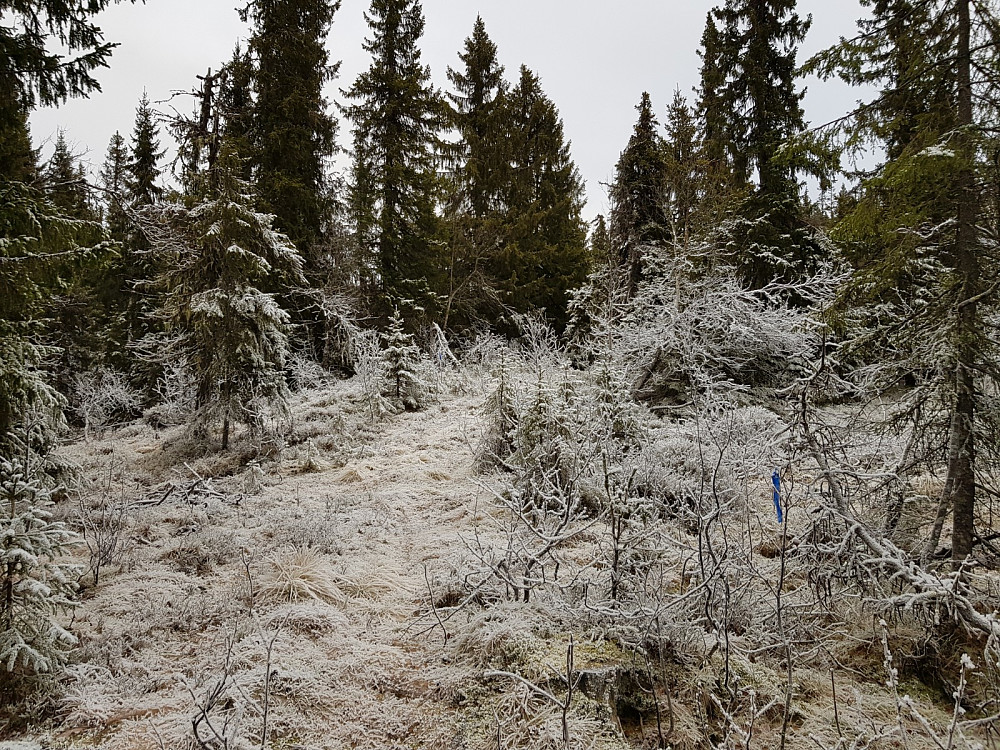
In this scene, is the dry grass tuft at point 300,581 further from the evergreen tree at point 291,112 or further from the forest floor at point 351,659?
the evergreen tree at point 291,112

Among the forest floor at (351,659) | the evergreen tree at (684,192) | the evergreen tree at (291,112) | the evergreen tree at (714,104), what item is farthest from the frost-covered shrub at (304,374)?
the evergreen tree at (714,104)

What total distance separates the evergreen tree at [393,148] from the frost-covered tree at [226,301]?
7.13m

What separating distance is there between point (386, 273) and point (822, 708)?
591 inches

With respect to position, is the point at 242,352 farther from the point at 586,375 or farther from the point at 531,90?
the point at 531,90

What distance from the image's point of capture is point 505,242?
1948 cm

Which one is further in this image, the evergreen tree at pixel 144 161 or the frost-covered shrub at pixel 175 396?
the evergreen tree at pixel 144 161

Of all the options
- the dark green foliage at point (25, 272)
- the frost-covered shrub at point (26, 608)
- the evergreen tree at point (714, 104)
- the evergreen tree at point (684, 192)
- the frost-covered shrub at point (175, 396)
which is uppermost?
the evergreen tree at point (714, 104)

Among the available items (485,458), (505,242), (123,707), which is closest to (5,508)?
(123,707)

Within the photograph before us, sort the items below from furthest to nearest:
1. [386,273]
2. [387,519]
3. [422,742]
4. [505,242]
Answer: [505,242] → [386,273] → [387,519] → [422,742]

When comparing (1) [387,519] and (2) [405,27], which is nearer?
(1) [387,519]

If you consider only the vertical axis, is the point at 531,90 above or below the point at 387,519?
above

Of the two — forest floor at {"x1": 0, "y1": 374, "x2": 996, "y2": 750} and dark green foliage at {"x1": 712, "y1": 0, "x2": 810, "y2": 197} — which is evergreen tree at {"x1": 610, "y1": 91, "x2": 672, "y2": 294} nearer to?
dark green foliage at {"x1": 712, "y1": 0, "x2": 810, "y2": 197}

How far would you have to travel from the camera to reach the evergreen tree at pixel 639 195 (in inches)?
558

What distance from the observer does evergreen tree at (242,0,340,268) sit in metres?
14.3
